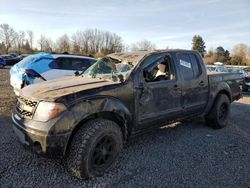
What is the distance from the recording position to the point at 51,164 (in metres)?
3.93

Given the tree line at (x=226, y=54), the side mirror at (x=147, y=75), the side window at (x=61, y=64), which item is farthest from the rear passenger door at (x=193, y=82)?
the tree line at (x=226, y=54)

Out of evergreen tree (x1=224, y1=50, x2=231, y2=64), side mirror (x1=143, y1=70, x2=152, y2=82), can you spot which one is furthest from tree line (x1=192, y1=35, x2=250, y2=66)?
side mirror (x1=143, y1=70, x2=152, y2=82)

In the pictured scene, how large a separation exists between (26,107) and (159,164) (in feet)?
7.21

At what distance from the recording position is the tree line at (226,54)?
59.1 m

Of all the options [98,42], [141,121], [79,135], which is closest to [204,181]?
[141,121]

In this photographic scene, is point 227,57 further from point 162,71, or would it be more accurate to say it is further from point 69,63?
point 162,71

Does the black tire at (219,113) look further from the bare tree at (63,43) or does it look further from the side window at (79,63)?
the bare tree at (63,43)

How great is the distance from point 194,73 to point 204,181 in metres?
2.49

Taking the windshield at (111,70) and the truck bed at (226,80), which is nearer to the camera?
the windshield at (111,70)

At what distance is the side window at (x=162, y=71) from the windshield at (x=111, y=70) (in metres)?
0.45

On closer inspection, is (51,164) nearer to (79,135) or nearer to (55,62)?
(79,135)

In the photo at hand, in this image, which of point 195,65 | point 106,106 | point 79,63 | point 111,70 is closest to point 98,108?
point 106,106

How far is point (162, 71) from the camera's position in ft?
15.9

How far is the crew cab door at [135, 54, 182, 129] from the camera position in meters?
4.20
